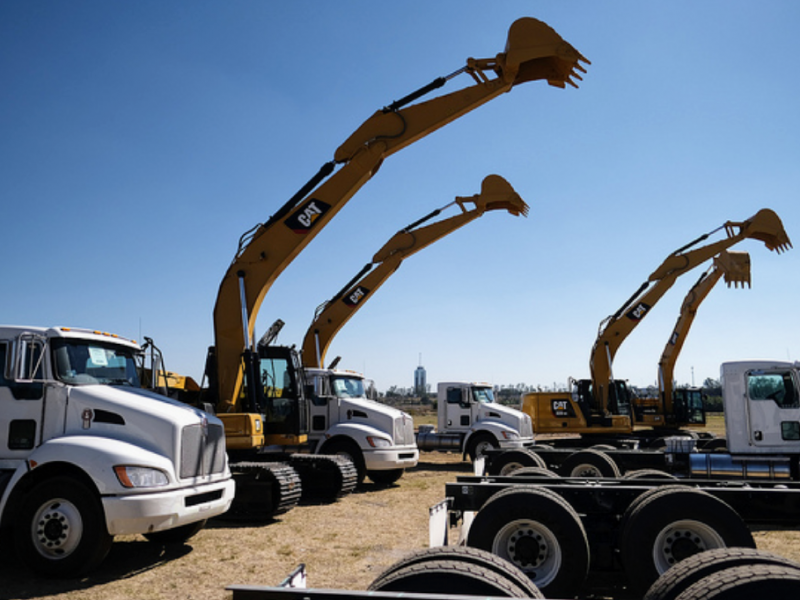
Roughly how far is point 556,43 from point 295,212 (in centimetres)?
602

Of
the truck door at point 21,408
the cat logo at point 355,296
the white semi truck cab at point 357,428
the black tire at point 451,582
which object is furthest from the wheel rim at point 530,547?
the cat logo at point 355,296

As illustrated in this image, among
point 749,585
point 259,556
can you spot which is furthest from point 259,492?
point 749,585

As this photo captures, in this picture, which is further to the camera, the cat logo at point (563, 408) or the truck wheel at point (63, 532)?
the cat logo at point (563, 408)

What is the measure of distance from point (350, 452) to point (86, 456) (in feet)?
27.5

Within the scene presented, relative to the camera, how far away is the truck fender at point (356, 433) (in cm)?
1505

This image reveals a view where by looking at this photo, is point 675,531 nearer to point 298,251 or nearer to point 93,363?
point 93,363

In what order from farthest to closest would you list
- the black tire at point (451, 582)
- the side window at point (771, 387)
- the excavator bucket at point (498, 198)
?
the excavator bucket at point (498, 198) → the side window at point (771, 387) → the black tire at point (451, 582)

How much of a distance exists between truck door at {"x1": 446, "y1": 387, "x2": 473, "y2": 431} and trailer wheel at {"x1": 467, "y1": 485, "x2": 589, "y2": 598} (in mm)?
15148

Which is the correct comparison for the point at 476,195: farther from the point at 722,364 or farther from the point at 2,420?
the point at 2,420

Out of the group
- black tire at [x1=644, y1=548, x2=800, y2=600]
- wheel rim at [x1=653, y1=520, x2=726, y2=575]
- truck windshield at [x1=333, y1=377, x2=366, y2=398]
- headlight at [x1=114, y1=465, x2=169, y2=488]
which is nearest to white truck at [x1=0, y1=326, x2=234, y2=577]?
headlight at [x1=114, y1=465, x2=169, y2=488]

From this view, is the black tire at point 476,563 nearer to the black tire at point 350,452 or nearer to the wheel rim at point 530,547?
the wheel rim at point 530,547

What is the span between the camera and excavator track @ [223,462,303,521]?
422 inches

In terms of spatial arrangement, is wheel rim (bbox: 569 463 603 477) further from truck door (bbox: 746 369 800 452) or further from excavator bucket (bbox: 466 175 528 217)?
excavator bucket (bbox: 466 175 528 217)

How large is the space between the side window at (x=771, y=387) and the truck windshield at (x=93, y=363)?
1017cm
